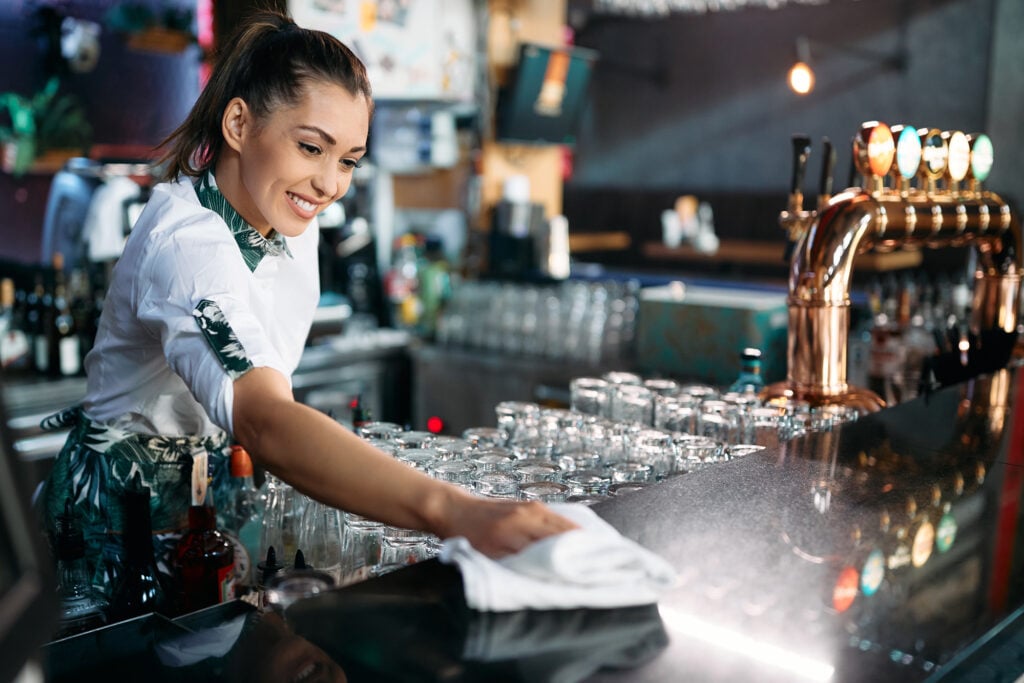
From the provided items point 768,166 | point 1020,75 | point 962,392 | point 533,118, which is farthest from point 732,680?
point 768,166

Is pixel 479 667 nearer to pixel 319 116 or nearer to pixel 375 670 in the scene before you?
pixel 375 670

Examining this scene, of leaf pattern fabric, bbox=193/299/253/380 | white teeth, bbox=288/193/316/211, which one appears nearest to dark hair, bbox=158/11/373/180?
white teeth, bbox=288/193/316/211

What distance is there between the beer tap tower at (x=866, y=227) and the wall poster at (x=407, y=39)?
2.22 metres

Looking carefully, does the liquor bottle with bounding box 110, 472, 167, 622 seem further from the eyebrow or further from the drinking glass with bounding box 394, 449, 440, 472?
the eyebrow

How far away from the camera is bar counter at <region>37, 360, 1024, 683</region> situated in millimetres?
930

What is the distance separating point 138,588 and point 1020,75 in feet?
21.8

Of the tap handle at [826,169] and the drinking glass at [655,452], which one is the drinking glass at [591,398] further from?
the tap handle at [826,169]

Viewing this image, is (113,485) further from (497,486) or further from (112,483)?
(497,486)

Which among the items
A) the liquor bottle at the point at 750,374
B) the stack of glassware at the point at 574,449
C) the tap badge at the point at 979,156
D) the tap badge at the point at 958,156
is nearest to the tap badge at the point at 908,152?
the tap badge at the point at 958,156

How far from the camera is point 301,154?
155 centimetres

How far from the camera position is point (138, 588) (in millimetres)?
1773

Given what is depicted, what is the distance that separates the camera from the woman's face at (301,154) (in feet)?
5.03

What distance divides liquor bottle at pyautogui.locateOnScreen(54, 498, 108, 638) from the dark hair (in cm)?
62

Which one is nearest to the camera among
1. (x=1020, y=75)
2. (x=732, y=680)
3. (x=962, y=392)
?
(x=732, y=680)
